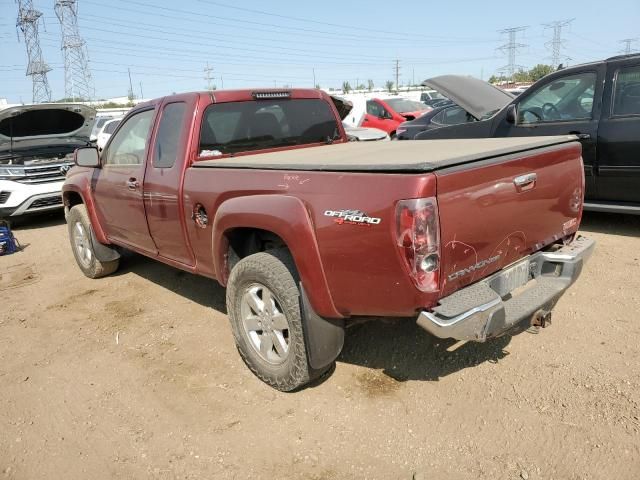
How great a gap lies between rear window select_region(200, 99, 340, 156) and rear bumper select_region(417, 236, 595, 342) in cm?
216

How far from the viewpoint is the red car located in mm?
14383

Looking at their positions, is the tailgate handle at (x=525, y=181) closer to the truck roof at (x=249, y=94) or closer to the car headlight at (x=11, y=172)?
the truck roof at (x=249, y=94)

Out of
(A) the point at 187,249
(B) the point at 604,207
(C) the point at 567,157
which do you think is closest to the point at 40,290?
(A) the point at 187,249

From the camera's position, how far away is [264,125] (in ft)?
13.7

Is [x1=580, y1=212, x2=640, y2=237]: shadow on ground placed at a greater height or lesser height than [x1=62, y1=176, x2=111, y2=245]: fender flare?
lesser

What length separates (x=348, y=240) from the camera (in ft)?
8.10

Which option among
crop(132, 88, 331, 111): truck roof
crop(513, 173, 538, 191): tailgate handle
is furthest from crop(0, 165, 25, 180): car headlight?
crop(513, 173, 538, 191): tailgate handle

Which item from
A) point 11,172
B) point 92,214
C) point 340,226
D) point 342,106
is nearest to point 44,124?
point 11,172

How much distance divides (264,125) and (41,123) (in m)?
6.95

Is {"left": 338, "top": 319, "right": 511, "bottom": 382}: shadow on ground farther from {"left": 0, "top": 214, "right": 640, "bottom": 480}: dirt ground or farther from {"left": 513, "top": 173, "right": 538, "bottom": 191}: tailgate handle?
{"left": 513, "top": 173, "right": 538, "bottom": 191}: tailgate handle

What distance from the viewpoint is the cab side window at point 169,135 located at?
12.5 feet

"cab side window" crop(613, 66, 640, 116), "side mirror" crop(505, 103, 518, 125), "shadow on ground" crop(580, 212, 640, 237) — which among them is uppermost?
"cab side window" crop(613, 66, 640, 116)

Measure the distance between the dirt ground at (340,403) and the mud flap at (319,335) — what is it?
1.12 ft

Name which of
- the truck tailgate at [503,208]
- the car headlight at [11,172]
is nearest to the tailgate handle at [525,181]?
the truck tailgate at [503,208]
